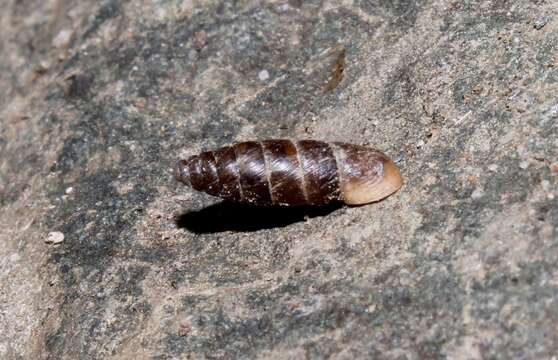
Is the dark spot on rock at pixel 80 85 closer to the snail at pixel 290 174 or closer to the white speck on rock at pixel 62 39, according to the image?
the white speck on rock at pixel 62 39

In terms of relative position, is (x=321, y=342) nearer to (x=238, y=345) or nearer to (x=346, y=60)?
(x=238, y=345)

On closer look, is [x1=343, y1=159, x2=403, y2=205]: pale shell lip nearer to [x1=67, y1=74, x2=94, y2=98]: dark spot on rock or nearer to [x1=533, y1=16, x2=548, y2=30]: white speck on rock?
[x1=533, y1=16, x2=548, y2=30]: white speck on rock

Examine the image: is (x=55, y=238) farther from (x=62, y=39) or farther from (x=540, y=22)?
(x=540, y=22)

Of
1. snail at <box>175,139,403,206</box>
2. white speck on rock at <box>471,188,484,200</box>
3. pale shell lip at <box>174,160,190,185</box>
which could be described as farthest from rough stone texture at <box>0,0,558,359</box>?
pale shell lip at <box>174,160,190,185</box>

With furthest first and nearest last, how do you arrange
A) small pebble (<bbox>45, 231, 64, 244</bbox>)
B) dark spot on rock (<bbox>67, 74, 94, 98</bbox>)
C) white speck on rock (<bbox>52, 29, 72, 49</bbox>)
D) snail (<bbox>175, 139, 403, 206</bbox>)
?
1. white speck on rock (<bbox>52, 29, 72, 49</bbox>)
2. dark spot on rock (<bbox>67, 74, 94, 98</bbox>)
3. small pebble (<bbox>45, 231, 64, 244</bbox>)
4. snail (<bbox>175, 139, 403, 206</bbox>)

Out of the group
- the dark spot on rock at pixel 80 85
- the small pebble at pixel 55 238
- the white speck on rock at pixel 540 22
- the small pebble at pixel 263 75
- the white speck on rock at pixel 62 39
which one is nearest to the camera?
the white speck on rock at pixel 540 22

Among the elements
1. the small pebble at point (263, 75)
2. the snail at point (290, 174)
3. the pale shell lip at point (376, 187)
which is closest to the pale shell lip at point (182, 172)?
the snail at point (290, 174)
